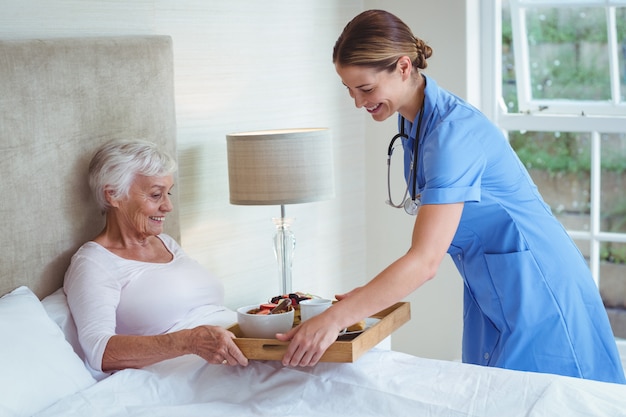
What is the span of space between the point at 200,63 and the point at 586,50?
5.26 ft

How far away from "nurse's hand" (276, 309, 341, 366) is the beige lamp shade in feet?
3.13

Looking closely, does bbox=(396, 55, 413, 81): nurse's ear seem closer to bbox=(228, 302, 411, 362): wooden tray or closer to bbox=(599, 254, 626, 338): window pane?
bbox=(228, 302, 411, 362): wooden tray

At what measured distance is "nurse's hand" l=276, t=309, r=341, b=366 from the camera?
5.98 ft

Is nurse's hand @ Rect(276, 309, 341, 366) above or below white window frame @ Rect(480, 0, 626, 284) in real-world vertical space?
below

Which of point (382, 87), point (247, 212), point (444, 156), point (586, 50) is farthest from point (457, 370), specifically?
point (586, 50)

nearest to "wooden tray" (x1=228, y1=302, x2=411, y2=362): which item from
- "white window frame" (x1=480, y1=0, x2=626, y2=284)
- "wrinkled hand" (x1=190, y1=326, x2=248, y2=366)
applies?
"wrinkled hand" (x1=190, y1=326, x2=248, y2=366)

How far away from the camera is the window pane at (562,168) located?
11.7ft

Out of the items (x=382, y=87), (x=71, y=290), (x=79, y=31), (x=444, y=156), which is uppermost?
(x=79, y=31)

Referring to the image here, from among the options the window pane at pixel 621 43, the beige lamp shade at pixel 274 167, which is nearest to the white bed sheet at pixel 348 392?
the beige lamp shade at pixel 274 167

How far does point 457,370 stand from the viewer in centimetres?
199

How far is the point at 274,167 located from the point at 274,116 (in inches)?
23.0

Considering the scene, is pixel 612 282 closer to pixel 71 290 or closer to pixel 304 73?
pixel 304 73

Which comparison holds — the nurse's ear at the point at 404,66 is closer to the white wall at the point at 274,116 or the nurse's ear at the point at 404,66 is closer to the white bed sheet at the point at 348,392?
the white bed sheet at the point at 348,392

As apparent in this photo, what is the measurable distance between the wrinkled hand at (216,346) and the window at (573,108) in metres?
2.00
